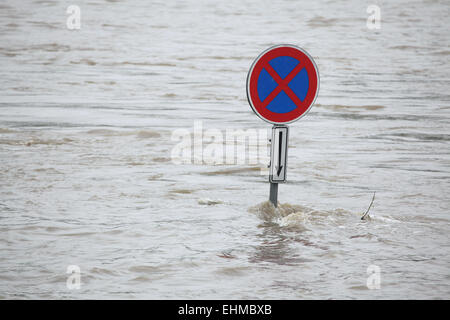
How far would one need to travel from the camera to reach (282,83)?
633 centimetres

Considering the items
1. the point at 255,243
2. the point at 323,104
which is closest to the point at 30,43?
the point at 323,104

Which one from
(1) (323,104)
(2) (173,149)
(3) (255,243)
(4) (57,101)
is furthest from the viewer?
(1) (323,104)

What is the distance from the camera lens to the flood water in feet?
16.9

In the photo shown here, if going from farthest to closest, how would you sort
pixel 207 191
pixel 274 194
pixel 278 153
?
pixel 207 191
pixel 274 194
pixel 278 153

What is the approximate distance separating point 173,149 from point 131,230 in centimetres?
400

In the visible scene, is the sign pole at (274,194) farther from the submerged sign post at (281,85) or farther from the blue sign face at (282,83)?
the blue sign face at (282,83)

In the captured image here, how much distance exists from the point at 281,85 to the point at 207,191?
1834mm

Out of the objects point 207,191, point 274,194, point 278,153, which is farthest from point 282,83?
point 207,191

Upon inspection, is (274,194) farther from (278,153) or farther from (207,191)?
(207,191)

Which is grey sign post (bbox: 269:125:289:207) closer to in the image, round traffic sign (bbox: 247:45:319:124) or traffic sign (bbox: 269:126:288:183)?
traffic sign (bbox: 269:126:288:183)

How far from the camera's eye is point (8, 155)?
9.35m

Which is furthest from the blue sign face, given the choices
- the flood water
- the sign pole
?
the flood water

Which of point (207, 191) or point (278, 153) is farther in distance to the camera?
point (207, 191)
